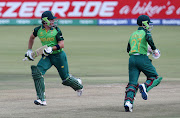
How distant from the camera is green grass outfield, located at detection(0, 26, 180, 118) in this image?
9.52 m

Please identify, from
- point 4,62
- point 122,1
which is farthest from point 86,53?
point 122,1

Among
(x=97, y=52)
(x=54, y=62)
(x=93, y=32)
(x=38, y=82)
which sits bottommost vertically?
(x=93, y=32)

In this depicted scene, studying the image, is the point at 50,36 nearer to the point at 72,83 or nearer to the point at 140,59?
the point at 72,83

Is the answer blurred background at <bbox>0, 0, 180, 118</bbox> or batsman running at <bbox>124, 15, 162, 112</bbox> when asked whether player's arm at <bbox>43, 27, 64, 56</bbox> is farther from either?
batsman running at <bbox>124, 15, 162, 112</bbox>

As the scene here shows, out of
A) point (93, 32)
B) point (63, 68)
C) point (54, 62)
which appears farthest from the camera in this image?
point (93, 32)

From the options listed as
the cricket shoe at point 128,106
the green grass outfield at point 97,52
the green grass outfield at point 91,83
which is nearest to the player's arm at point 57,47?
the green grass outfield at point 91,83

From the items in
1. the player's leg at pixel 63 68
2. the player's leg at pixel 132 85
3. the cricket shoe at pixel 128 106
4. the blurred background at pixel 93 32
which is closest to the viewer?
the cricket shoe at pixel 128 106

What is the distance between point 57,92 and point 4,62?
25.1 feet

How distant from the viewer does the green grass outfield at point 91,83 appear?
31.2 feet

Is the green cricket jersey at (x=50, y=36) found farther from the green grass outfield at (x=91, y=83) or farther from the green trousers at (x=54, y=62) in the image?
the green grass outfield at (x=91, y=83)

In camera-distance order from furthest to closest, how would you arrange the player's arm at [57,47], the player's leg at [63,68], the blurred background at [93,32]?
the blurred background at [93,32]
the player's leg at [63,68]
the player's arm at [57,47]

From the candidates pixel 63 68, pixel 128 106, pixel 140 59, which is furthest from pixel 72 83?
pixel 128 106

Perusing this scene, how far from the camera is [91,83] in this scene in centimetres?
1389

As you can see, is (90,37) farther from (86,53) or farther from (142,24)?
(142,24)
